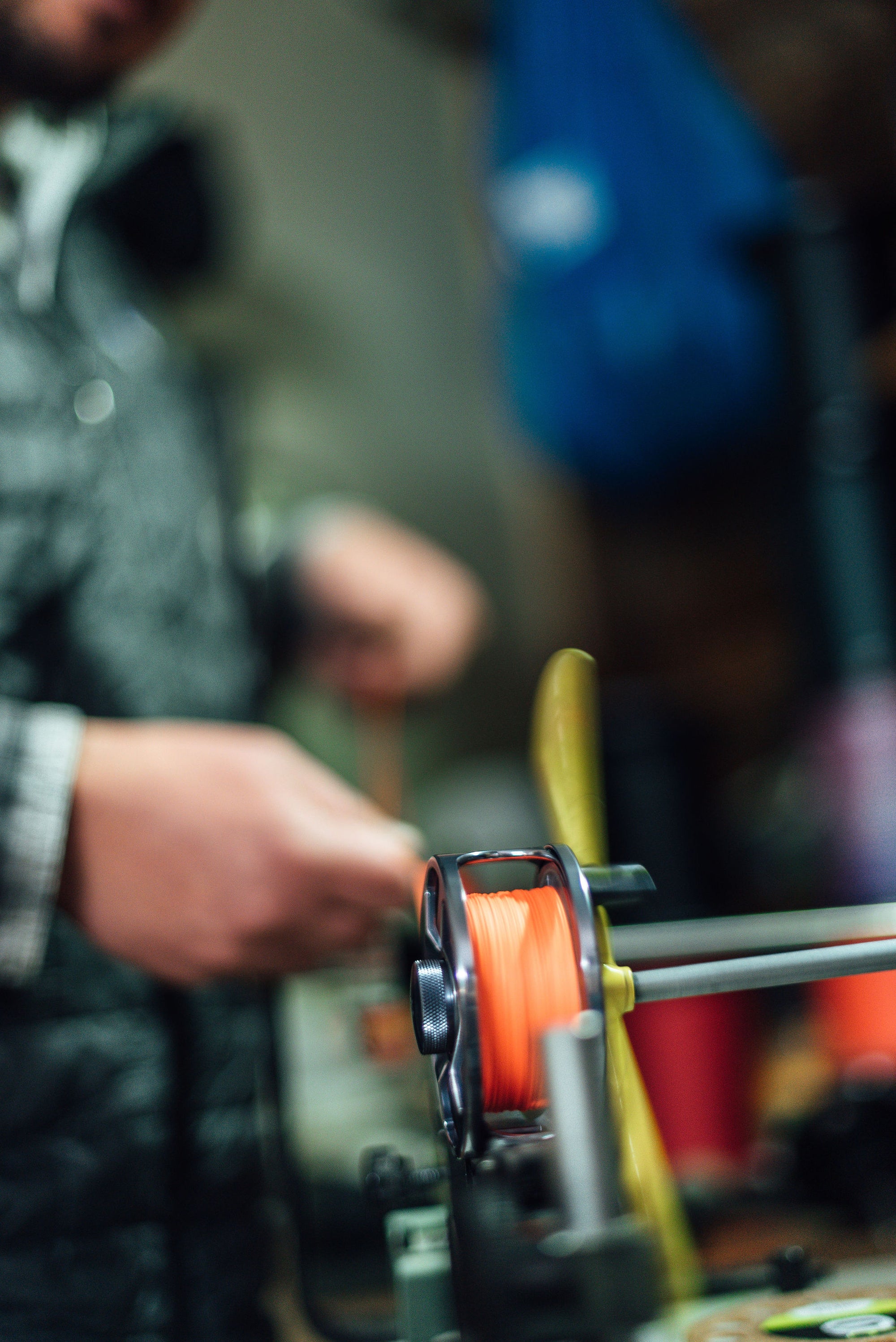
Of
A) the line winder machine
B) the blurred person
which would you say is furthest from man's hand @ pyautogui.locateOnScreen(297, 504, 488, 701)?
the line winder machine

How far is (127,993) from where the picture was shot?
2.23 feet

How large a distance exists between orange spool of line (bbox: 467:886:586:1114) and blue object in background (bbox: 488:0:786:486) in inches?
38.3

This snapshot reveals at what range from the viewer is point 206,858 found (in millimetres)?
527

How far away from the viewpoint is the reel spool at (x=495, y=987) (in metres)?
0.35

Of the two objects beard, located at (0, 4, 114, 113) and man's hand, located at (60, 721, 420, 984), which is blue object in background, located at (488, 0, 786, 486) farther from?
man's hand, located at (60, 721, 420, 984)

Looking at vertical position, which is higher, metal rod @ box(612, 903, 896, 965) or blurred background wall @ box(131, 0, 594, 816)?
blurred background wall @ box(131, 0, 594, 816)

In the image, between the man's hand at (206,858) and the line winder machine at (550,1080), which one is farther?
the man's hand at (206,858)

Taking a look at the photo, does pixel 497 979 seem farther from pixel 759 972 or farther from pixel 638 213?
pixel 638 213

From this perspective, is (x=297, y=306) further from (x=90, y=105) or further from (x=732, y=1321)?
(x=732, y=1321)

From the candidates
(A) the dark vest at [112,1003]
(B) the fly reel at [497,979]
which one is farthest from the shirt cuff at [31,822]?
(B) the fly reel at [497,979]

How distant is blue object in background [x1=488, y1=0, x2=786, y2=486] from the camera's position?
3.83 ft

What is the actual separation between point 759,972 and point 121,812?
12.9 inches

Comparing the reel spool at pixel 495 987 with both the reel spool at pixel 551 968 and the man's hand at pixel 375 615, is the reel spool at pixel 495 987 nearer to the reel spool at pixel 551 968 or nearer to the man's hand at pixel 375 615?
the reel spool at pixel 551 968

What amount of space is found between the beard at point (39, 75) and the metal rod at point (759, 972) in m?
0.60
